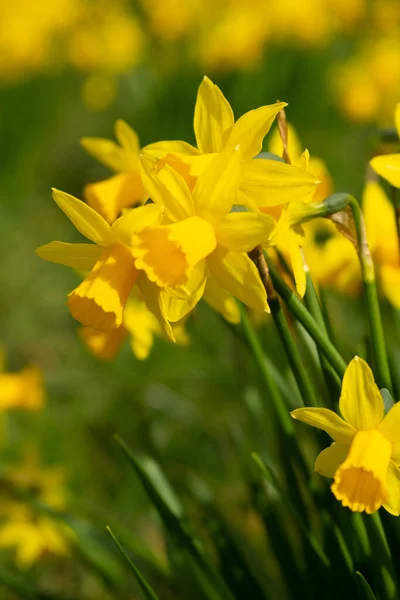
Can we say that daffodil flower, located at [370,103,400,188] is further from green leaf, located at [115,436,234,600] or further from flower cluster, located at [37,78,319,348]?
green leaf, located at [115,436,234,600]

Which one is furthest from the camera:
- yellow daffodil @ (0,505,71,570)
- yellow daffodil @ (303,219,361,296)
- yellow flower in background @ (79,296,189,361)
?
yellow daffodil @ (0,505,71,570)

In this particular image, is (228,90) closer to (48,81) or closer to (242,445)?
(48,81)

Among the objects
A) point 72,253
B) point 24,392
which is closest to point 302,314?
point 72,253

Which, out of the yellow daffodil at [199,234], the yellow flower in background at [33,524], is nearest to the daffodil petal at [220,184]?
the yellow daffodil at [199,234]

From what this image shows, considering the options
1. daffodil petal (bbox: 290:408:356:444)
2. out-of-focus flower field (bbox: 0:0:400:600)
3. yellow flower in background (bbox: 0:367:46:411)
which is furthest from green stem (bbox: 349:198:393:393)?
yellow flower in background (bbox: 0:367:46:411)

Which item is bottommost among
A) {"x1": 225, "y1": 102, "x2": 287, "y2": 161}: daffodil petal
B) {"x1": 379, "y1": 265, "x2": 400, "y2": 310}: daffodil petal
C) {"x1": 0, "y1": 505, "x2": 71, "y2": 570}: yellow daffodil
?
{"x1": 0, "y1": 505, "x2": 71, "y2": 570}: yellow daffodil

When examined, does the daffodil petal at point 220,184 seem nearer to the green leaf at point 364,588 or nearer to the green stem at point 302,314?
the green stem at point 302,314

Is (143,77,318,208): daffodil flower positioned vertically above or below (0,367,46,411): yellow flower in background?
above
